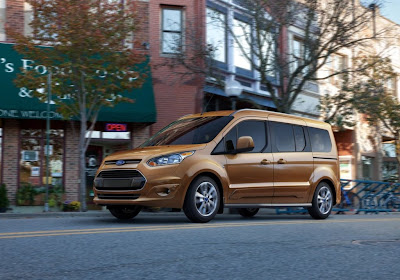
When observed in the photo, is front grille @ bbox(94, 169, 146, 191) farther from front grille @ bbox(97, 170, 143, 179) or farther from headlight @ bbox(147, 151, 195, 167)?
headlight @ bbox(147, 151, 195, 167)

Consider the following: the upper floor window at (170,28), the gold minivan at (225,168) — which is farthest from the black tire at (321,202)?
the upper floor window at (170,28)

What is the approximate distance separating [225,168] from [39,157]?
10307 millimetres

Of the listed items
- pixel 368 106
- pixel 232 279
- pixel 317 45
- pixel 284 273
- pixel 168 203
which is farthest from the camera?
pixel 368 106

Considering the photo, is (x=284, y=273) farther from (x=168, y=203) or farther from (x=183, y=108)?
(x=183, y=108)

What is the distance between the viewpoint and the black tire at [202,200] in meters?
9.02

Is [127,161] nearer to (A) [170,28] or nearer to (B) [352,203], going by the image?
(B) [352,203]

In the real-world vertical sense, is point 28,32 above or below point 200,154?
above

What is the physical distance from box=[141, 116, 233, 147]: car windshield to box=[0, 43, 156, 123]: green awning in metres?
6.61

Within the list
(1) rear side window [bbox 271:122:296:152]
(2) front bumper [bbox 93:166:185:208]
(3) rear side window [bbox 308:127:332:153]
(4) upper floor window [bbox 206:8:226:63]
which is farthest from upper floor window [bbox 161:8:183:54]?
(2) front bumper [bbox 93:166:185:208]

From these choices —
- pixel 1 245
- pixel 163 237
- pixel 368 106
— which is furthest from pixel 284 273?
pixel 368 106

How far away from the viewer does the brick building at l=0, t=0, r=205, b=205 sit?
17016 millimetres

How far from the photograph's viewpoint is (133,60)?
598 inches

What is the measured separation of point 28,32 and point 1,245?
13490 millimetres

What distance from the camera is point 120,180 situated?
9055 millimetres
